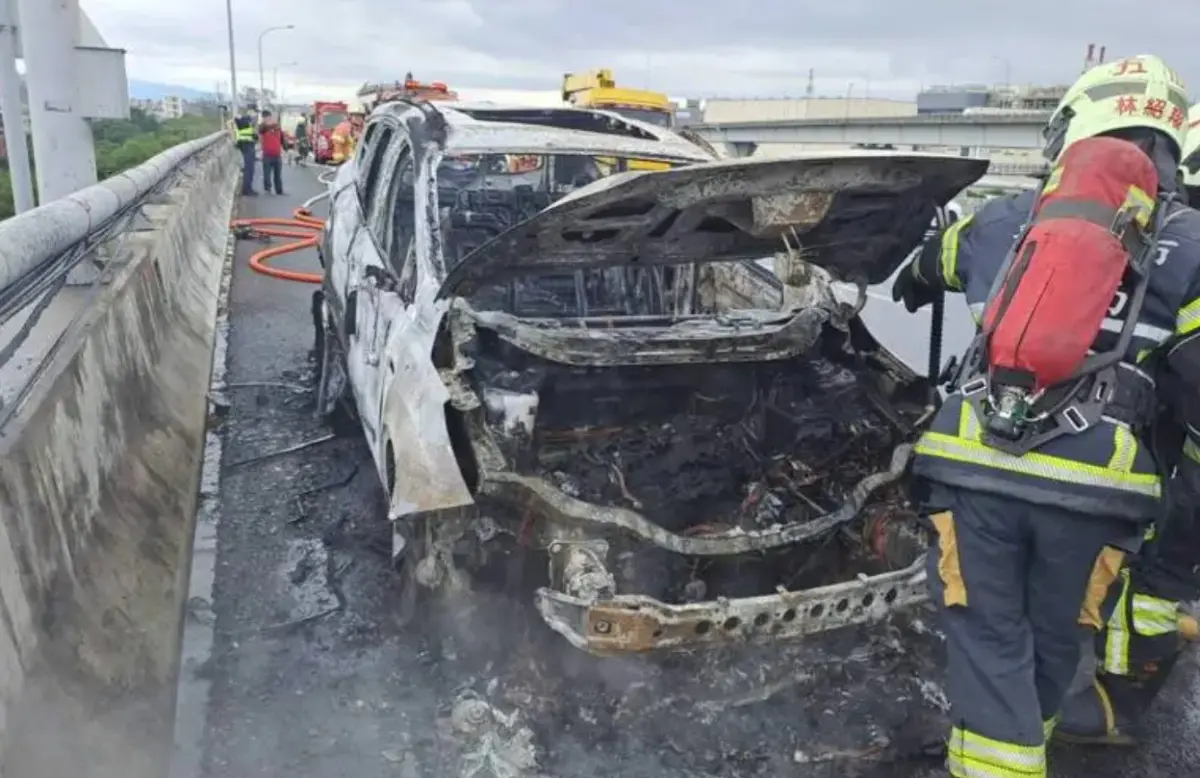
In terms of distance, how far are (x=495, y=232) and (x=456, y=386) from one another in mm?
1986

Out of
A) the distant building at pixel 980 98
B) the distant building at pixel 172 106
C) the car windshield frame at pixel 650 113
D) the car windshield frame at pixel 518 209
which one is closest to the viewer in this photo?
the car windshield frame at pixel 518 209

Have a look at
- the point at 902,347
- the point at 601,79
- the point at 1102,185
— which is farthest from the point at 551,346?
the point at 601,79

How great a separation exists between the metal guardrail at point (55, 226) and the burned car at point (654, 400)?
3.66ft

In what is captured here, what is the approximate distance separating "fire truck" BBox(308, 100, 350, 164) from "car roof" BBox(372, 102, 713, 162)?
28496 millimetres

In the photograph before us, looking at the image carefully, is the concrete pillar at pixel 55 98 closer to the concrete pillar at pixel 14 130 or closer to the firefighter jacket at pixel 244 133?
the concrete pillar at pixel 14 130

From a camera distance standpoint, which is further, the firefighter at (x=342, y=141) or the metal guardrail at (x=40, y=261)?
the firefighter at (x=342, y=141)

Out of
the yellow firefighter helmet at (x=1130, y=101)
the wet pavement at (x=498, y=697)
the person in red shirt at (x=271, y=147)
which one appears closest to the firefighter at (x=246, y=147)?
the person in red shirt at (x=271, y=147)

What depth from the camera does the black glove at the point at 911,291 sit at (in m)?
3.60

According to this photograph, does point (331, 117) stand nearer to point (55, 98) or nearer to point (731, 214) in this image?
point (55, 98)

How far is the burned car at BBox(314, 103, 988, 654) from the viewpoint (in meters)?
3.34

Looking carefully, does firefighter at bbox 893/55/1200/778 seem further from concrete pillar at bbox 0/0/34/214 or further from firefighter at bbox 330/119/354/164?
firefighter at bbox 330/119/354/164

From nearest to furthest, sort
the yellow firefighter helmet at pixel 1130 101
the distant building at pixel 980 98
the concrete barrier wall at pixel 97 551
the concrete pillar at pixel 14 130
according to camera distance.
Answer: the concrete barrier wall at pixel 97 551, the yellow firefighter helmet at pixel 1130 101, the concrete pillar at pixel 14 130, the distant building at pixel 980 98

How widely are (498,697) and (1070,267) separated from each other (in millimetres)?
2295

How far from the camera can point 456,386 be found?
3.53m
